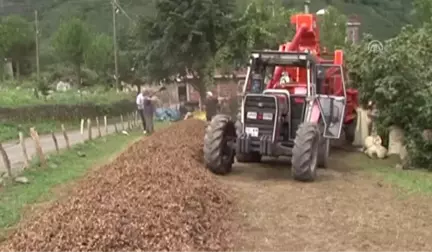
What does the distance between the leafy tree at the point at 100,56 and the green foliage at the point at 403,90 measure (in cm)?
4394

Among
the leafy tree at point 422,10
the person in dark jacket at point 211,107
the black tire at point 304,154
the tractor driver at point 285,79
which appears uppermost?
the leafy tree at point 422,10

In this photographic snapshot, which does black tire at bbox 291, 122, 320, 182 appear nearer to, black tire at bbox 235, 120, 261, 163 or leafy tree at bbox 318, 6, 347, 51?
black tire at bbox 235, 120, 261, 163

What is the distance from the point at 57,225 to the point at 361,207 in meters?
4.56

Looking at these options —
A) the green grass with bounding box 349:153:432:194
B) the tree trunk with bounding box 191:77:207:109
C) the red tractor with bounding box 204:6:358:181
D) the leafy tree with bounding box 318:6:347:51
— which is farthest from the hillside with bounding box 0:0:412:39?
the red tractor with bounding box 204:6:358:181

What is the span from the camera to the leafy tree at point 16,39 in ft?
193

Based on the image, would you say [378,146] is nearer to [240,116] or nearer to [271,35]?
A: [240,116]

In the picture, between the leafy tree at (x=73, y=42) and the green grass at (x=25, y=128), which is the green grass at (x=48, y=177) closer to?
the green grass at (x=25, y=128)

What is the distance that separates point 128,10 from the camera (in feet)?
212

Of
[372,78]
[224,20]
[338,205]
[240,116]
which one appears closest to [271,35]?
[224,20]

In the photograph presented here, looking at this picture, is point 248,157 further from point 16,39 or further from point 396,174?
point 16,39

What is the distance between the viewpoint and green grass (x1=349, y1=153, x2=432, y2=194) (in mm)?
12419

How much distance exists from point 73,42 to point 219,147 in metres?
45.8

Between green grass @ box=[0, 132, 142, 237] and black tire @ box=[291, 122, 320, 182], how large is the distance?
387 cm

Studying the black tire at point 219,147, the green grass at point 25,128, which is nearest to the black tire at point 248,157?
the black tire at point 219,147
